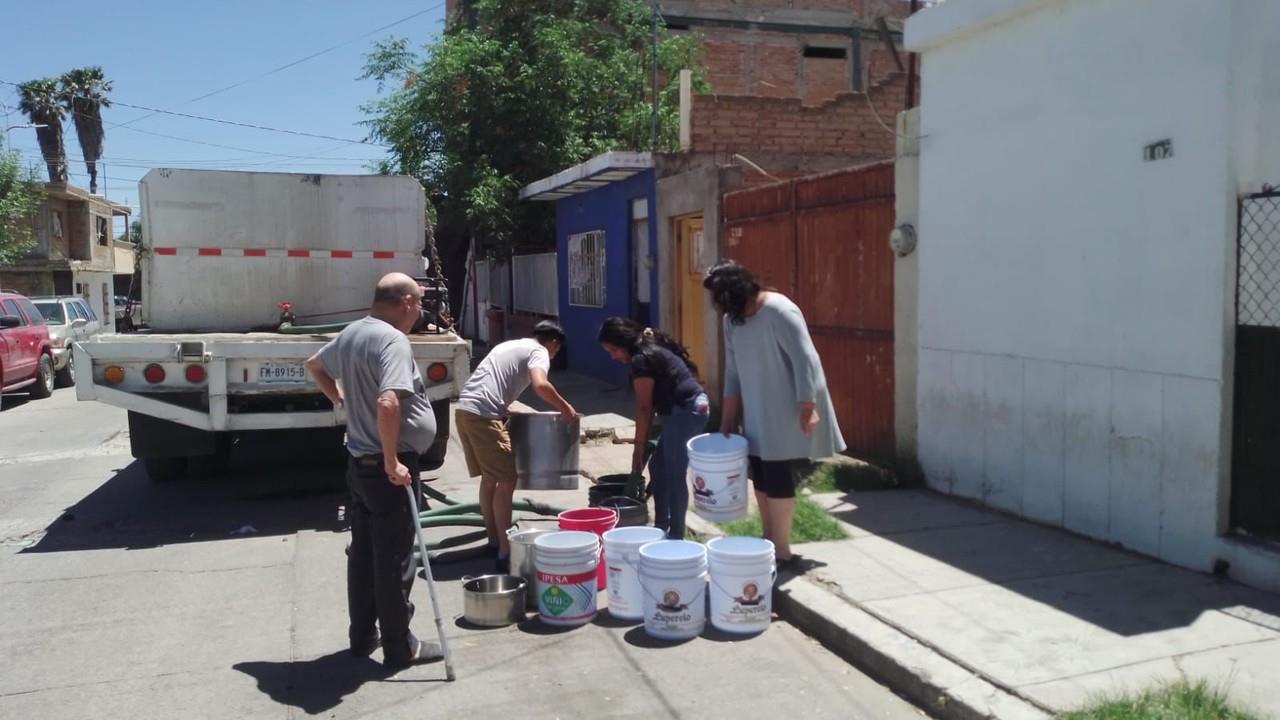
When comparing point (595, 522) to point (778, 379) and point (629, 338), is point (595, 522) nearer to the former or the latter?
point (629, 338)

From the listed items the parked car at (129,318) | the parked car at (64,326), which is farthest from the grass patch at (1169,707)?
the parked car at (64,326)

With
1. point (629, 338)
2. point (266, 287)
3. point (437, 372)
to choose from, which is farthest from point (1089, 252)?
point (266, 287)

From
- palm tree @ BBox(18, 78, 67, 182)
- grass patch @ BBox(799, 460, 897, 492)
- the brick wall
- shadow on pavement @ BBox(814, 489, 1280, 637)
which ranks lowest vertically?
shadow on pavement @ BBox(814, 489, 1280, 637)

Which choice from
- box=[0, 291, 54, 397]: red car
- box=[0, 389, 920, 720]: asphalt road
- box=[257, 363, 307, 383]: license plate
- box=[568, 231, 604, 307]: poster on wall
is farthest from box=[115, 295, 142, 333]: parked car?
box=[568, 231, 604, 307]: poster on wall

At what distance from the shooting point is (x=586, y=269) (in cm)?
1662

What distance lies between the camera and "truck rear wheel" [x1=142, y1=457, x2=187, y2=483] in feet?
29.4

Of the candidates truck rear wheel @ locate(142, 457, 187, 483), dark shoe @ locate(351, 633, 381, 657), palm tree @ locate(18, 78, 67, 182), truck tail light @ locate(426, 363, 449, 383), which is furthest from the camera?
palm tree @ locate(18, 78, 67, 182)

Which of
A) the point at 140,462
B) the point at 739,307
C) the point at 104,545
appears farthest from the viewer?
the point at 140,462

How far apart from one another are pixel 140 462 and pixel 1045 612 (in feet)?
29.3

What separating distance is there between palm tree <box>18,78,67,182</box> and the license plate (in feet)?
138

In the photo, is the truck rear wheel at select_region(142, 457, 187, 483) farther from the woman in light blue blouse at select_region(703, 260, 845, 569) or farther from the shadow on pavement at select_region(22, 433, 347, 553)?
the woman in light blue blouse at select_region(703, 260, 845, 569)

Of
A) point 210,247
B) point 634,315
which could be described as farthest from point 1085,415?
point 634,315

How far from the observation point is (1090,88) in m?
6.16

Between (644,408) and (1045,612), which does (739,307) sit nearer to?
(644,408)
